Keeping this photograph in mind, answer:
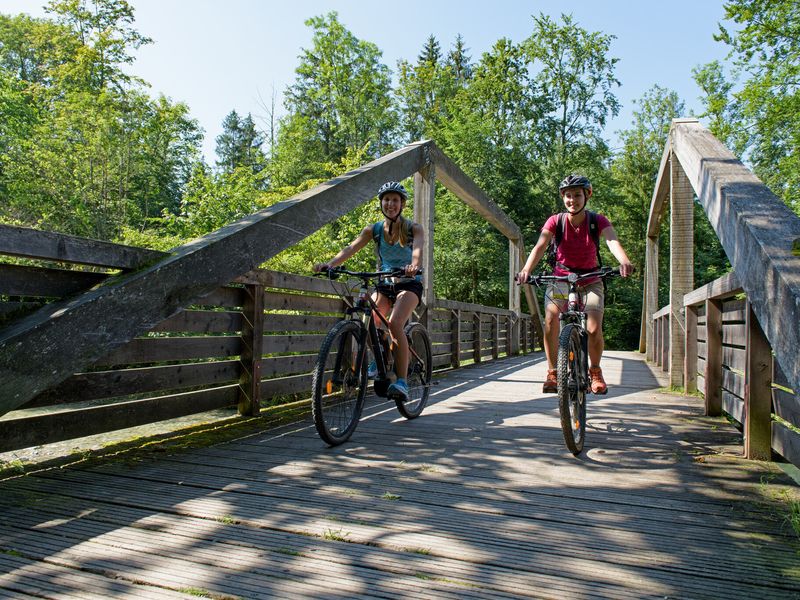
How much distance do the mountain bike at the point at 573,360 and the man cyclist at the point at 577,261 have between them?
0.20ft

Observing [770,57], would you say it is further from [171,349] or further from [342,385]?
[171,349]

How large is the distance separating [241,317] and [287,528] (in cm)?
244

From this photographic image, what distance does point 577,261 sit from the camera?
396 centimetres

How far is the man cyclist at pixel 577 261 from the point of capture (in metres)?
3.80

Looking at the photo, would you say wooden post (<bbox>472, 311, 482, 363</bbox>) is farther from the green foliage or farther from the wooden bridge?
the green foliage

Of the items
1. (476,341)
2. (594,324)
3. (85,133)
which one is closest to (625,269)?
(594,324)

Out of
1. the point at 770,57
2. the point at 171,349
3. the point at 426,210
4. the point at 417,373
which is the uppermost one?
the point at 770,57

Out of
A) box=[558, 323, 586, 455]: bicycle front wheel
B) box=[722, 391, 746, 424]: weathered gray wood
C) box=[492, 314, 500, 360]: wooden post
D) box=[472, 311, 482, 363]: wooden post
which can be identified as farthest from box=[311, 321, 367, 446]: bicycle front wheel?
box=[492, 314, 500, 360]: wooden post

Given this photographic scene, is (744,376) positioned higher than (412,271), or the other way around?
(412,271)

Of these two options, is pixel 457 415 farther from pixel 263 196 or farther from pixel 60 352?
pixel 263 196

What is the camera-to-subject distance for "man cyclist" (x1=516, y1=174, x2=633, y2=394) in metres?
3.80

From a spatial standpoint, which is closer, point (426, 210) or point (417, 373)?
point (417, 373)

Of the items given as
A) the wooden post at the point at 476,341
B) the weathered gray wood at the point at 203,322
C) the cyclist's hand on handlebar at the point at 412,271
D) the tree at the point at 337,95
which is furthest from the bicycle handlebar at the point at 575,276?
the tree at the point at 337,95

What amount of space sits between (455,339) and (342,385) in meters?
5.71
